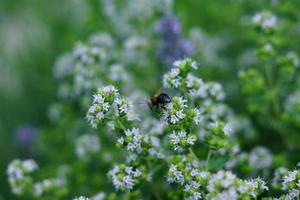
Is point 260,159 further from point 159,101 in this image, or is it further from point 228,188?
point 228,188

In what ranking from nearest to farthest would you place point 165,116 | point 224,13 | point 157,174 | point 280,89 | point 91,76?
point 165,116 < point 157,174 < point 280,89 < point 91,76 < point 224,13

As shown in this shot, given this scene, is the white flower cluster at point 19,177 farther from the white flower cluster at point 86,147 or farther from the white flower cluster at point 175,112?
the white flower cluster at point 175,112

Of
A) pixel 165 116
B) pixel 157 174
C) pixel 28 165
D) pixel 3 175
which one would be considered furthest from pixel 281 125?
pixel 3 175

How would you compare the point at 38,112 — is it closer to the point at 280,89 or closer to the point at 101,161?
the point at 101,161

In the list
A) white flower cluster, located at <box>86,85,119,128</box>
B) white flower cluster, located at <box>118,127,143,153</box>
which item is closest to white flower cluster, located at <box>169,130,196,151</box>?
white flower cluster, located at <box>118,127,143,153</box>

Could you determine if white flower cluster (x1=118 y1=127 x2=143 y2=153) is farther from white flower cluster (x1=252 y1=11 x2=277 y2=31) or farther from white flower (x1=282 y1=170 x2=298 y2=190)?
white flower cluster (x1=252 y1=11 x2=277 y2=31)

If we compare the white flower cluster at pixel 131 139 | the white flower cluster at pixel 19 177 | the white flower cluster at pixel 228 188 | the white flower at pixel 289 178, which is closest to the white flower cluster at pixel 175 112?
the white flower cluster at pixel 131 139

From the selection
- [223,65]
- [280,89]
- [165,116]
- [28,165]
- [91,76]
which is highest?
[223,65]
